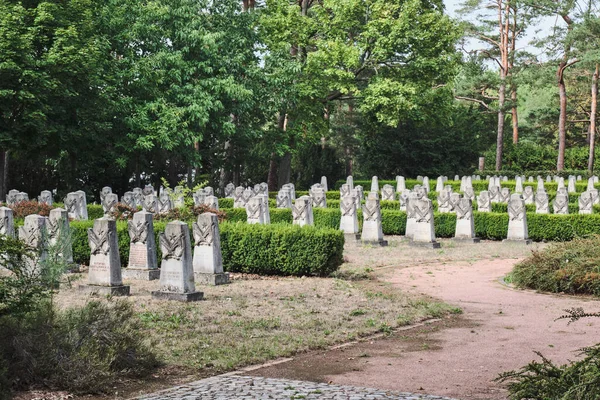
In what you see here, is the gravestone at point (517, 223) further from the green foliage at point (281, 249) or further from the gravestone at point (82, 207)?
the gravestone at point (82, 207)

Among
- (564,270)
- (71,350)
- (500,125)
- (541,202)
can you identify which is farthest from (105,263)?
(500,125)

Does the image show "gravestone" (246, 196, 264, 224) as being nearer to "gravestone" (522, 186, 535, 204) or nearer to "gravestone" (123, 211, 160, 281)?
"gravestone" (123, 211, 160, 281)

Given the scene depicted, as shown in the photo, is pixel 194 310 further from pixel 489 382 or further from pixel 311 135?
pixel 311 135

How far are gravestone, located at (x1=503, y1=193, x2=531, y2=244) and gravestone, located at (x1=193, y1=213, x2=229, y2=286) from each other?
11334 mm

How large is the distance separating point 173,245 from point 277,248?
3.63 meters

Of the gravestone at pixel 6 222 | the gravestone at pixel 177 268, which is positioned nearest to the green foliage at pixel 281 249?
the gravestone at pixel 177 268

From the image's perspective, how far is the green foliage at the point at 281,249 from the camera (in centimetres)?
1725

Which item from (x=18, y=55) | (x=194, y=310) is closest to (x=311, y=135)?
(x=18, y=55)

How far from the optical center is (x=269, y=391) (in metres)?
8.33

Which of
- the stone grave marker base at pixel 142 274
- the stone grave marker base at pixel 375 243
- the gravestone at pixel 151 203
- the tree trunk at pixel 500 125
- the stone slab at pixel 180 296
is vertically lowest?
Result: the stone slab at pixel 180 296

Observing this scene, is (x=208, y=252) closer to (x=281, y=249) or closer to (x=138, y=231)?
(x=138, y=231)

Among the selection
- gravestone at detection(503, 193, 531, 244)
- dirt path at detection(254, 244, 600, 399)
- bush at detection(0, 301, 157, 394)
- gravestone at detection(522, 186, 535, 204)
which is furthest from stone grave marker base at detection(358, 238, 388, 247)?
bush at detection(0, 301, 157, 394)

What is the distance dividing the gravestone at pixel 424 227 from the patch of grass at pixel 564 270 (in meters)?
6.89

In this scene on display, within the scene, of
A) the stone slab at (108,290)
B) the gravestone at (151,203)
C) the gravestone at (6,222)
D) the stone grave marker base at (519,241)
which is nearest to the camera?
the stone slab at (108,290)
